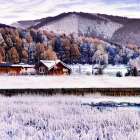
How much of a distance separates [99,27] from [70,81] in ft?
27.5

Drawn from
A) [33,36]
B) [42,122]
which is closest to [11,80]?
[33,36]

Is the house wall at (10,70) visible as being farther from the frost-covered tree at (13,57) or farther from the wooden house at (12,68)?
the frost-covered tree at (13,57)

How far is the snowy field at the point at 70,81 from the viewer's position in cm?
2914

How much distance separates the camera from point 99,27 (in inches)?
1380

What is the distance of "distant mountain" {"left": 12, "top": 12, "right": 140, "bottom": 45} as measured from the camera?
107 feet

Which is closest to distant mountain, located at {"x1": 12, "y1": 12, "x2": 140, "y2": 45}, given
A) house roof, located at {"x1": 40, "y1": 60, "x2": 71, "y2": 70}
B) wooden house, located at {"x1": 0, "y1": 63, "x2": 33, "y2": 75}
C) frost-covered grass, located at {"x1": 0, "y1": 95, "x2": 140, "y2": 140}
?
house roof, located at {"x1": 40, "y1": 60, "x2": 71, "y2": 70}

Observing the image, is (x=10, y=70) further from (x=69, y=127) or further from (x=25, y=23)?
(x=69, y=127)

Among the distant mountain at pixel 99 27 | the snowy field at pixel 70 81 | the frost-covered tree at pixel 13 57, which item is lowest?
the snowy field at pixel 70 81

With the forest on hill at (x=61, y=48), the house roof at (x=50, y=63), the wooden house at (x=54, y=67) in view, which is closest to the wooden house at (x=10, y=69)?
the forest on hill at (x=61, y=48)

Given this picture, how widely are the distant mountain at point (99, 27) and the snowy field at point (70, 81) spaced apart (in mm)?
5120

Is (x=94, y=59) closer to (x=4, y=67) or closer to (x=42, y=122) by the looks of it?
(x=4, y=67)

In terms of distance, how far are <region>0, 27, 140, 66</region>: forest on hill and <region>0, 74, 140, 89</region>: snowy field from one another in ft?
6.84

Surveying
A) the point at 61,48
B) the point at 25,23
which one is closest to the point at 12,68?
the point at 61,48

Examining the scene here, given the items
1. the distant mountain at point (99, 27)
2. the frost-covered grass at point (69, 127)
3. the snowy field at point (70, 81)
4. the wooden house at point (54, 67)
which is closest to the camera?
the frost-covered grass at point (69, 127)
